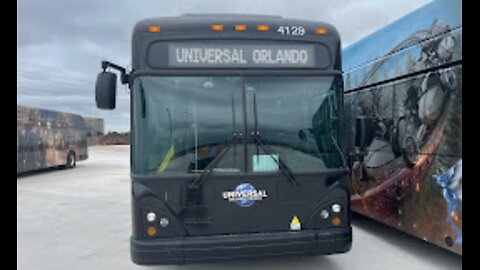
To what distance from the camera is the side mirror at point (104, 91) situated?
463 centimetres

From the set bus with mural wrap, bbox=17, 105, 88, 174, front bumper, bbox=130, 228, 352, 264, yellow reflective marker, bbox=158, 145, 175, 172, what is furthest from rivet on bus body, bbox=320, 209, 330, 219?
bus with mural wrap, bbox=17, 105, 88, 174

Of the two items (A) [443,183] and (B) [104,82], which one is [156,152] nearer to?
(B) [104,82]

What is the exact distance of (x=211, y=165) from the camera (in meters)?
4.37

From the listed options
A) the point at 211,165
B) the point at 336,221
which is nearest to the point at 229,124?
the point at 211,165

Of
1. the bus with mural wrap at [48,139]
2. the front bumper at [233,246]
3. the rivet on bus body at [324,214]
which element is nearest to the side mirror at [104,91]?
the front bumper at [233,246]

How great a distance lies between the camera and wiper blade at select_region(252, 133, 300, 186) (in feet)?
14.6

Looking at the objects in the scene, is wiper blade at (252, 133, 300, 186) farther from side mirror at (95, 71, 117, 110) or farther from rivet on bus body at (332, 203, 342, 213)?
side mirror at (95, 71, 117, 110)

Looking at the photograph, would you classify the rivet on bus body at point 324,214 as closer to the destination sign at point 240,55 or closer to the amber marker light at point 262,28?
the destination sign at point 240,55

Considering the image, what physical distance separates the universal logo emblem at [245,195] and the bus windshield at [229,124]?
0.74 ft

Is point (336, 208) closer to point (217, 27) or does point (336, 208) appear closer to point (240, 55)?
point (240, 55)

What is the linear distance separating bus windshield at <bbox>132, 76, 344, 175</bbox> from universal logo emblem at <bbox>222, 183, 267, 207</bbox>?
0.23 m

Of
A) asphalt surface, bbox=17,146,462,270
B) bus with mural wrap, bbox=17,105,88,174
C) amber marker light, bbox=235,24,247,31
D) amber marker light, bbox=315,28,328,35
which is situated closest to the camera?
amber marker light, bbox=235,24,247,31

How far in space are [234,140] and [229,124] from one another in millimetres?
184

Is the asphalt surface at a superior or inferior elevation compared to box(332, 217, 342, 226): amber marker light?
inferior
